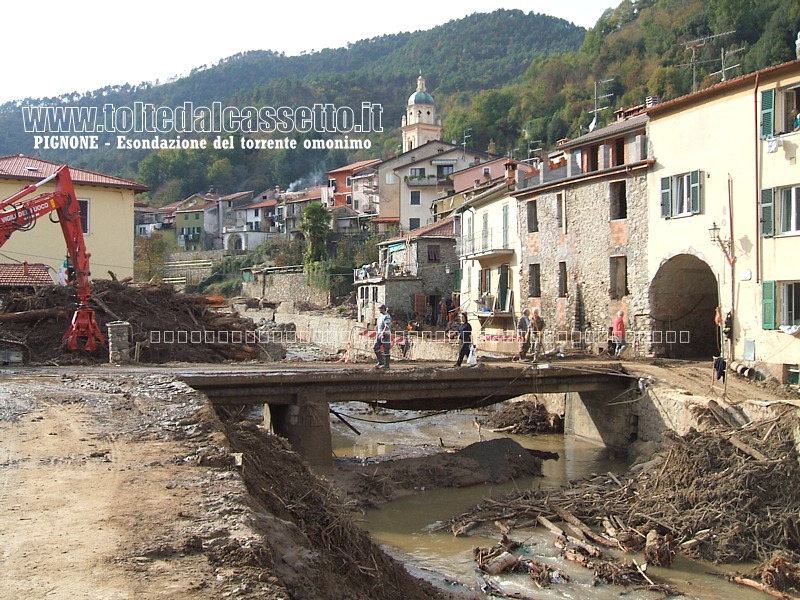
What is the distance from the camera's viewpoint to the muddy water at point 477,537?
14.2 m

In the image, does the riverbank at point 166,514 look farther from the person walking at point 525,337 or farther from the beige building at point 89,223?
the beige building at point 89,223

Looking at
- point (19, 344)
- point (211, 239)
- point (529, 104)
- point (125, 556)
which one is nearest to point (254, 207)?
point (211, 239)

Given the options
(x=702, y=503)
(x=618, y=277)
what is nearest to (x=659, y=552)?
(x=702, y=503)

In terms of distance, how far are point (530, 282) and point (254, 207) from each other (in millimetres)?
71017

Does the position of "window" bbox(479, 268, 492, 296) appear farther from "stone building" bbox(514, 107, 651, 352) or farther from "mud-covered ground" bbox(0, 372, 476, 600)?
"mud-covered ground" bbox(0, 372, 476, 600)

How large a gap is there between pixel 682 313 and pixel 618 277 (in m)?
2.78

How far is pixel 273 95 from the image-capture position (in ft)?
516

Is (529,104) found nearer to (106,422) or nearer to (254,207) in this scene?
(254,207)

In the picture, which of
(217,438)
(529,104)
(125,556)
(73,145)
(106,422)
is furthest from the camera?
(73,145)

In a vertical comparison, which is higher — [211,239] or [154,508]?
[211,239]

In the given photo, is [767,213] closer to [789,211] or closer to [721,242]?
[789,211]

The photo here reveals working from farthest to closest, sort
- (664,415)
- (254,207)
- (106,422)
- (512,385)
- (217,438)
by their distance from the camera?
(254,207), (512,385), (664,415), (106,422), (217,438)

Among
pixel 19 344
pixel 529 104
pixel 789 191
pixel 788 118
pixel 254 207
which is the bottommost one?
pixel 19 344

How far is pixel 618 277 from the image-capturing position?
31.5 metres
